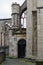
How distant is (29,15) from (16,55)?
8.14 meters

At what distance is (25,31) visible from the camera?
27.8m

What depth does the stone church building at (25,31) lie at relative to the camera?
15.4m

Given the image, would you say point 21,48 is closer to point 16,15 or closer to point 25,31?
point 25,31

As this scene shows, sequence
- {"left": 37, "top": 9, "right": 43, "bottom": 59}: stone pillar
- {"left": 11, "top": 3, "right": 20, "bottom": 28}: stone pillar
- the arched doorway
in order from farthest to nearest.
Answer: {"left": 11, "top": 3, "right": 20, "bottom": 28}: stone pillar
the arched doorway
{"left": 37, "top": 9, "right": 43, "bottom": 59}: stone pillar

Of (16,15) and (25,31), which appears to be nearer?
(25,31)

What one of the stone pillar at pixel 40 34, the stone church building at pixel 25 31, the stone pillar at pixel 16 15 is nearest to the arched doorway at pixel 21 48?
the stone church building at pixel 25 31

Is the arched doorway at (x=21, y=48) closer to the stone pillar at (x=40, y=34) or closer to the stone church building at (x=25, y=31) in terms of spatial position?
the stone church building at (x=25, y=31)

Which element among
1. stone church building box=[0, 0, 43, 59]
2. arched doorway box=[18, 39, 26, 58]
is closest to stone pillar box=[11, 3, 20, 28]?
stone church building box=[0, 0, 43, 59]

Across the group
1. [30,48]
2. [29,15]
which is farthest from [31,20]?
[30,48]

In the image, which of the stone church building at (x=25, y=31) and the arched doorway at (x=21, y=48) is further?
the arched doorway at (x=21, y=48)

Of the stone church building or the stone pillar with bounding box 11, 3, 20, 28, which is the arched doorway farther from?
the stone pillar with bounding box 11, 3, 20, 28

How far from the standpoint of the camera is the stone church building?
15.4 metres

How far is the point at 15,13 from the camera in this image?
31.3 metres

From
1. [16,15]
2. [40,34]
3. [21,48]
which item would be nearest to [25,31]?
[21,48]
